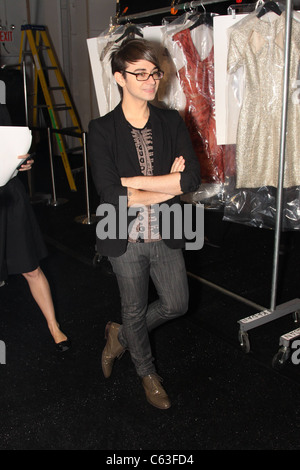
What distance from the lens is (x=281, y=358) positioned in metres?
2.51

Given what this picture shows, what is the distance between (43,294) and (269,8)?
6.12ft

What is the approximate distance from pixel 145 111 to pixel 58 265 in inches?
87.9

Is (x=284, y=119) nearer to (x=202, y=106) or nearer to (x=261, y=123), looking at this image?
(x=261, y=123)

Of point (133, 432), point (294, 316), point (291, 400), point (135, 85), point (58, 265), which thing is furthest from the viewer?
point (58, 265)

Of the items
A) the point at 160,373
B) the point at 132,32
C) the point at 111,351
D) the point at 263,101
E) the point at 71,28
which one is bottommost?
the point at 160,373

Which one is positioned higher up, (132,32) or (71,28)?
(71,28)

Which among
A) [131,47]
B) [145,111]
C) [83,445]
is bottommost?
[83,445]

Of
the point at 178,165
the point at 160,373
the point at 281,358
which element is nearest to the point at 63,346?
the point at 160,373

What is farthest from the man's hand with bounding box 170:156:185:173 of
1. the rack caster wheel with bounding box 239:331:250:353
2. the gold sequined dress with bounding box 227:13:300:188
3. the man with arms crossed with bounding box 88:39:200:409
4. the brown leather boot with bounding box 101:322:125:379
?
the rack caster wheel with bounding box 239:331:250:353

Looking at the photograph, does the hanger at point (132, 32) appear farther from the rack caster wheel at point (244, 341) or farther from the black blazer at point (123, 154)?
the rack caster wheel at point (244, 341)

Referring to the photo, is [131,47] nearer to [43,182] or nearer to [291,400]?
[291,400]

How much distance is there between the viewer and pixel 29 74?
27.0 feet

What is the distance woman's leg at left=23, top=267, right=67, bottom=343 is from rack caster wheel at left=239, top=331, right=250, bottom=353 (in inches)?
38.8

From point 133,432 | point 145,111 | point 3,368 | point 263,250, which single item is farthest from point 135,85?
point 263,250
